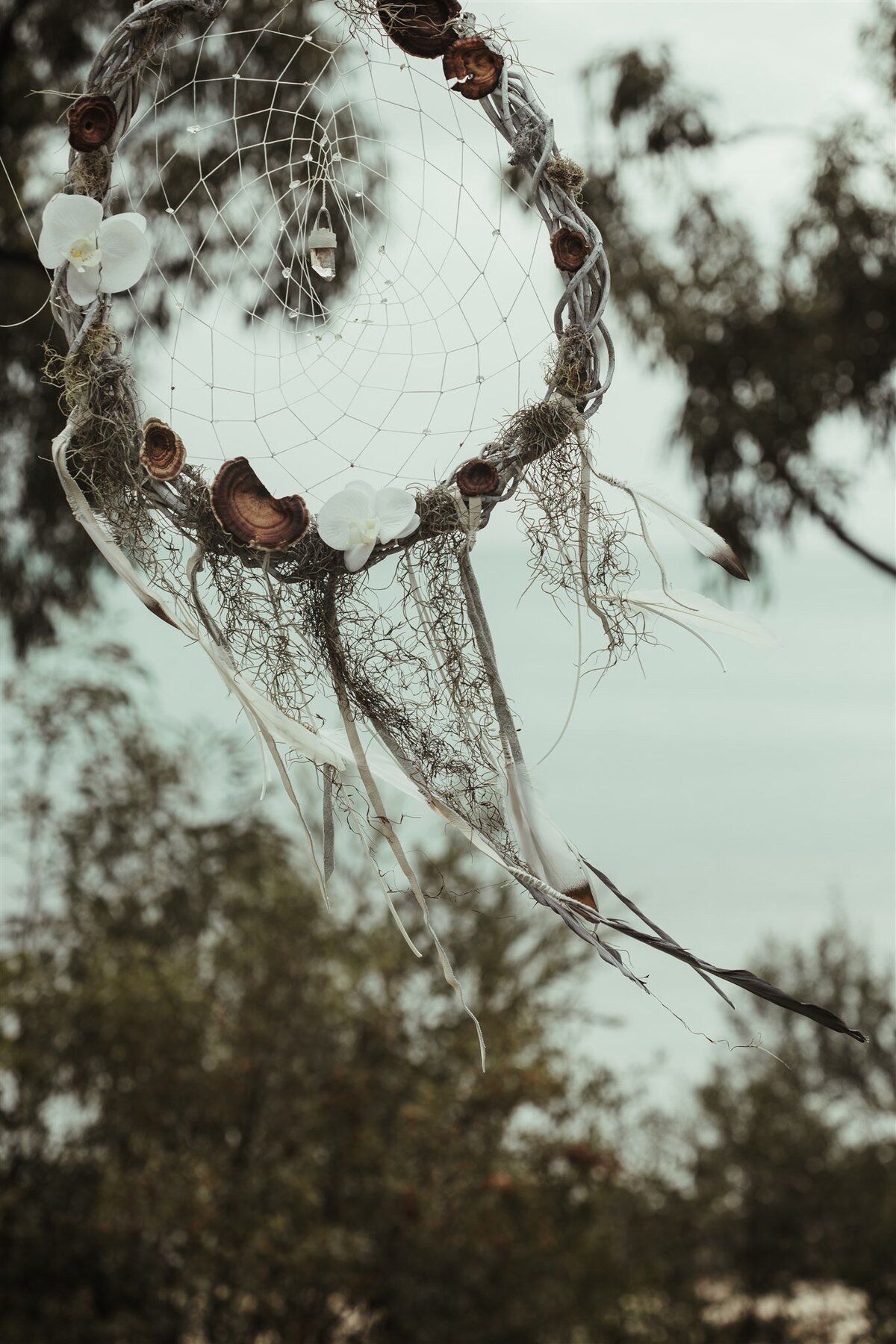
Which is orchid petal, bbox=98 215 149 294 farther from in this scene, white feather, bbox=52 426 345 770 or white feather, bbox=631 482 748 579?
white feather, bbox=631 482 748 579

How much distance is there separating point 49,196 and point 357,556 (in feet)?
9.32

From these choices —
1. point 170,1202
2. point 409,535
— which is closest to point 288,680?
point 409,535

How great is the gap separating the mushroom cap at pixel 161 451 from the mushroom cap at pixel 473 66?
352 mm

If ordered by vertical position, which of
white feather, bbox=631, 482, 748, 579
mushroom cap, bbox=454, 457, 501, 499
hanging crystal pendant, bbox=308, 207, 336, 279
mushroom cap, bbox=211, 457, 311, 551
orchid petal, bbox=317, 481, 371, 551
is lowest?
mushroom cap, bbox=211, 457, 311, 551

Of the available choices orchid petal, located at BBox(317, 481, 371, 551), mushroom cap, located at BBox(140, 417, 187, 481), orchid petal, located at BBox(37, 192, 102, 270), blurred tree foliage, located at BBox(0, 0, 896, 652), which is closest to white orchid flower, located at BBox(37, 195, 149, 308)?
orchid petal, located at BBox(37, 192, 102, 270)

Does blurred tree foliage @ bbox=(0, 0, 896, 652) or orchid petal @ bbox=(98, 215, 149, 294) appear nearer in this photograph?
orchid petal @ bbox=(98, 215, 149, 294)

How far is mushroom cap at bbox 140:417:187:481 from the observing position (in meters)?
0.94

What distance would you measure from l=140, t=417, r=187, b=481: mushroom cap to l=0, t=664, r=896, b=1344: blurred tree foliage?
329 centimetres

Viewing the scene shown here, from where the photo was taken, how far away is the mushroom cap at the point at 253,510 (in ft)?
3.06

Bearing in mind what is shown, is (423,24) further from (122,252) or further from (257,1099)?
(257,1099)

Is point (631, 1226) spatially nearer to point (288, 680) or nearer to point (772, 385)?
point (772, 385)

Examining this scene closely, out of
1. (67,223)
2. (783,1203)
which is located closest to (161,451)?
(67,223)

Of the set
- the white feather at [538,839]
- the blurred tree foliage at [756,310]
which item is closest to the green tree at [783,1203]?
the blurred tree foliage at [756,310]

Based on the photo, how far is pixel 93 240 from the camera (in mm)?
952
